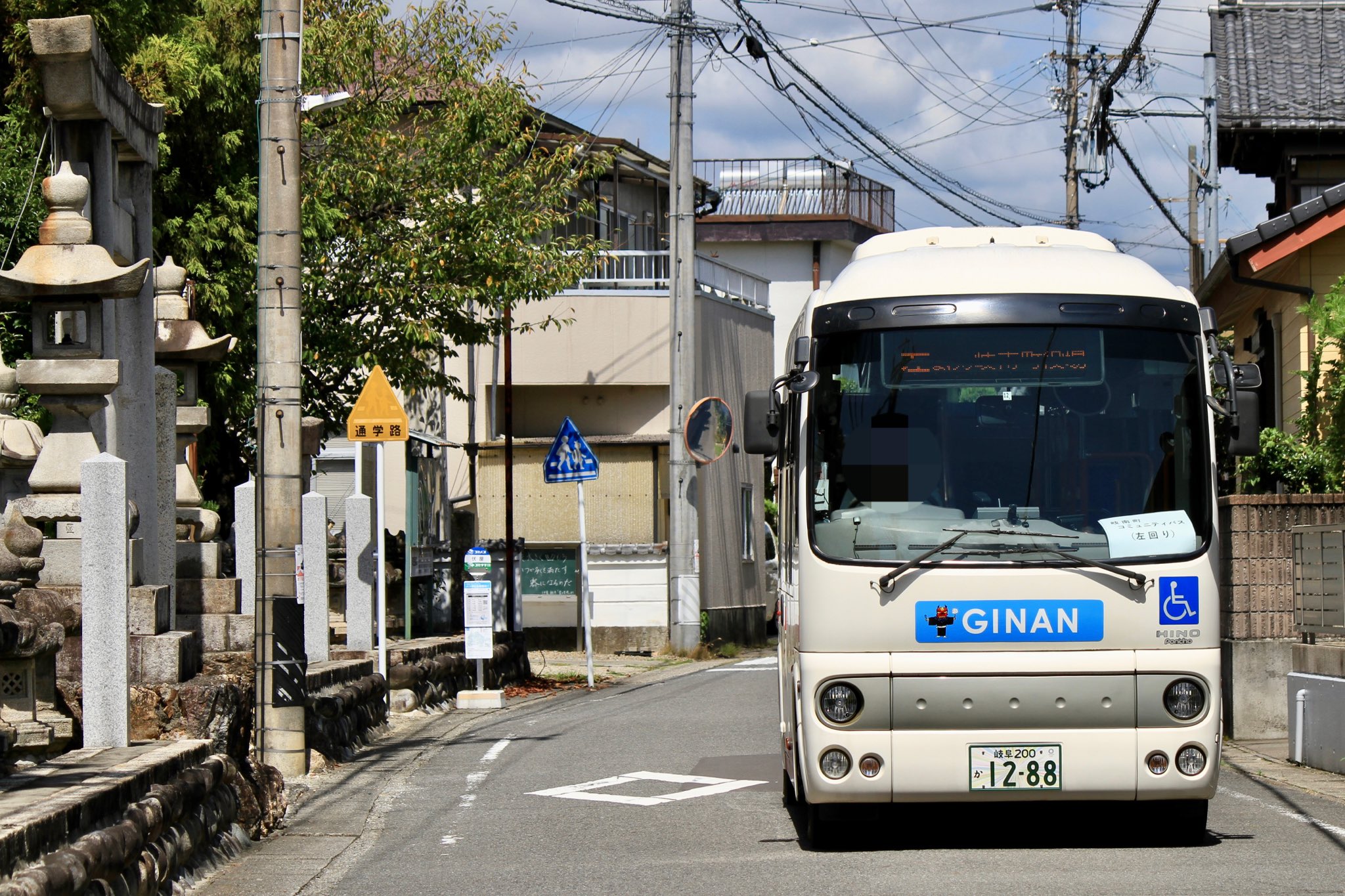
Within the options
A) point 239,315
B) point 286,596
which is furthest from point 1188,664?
point 239,315

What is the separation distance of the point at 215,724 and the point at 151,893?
8.39ft

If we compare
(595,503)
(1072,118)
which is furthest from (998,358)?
(1072,118)

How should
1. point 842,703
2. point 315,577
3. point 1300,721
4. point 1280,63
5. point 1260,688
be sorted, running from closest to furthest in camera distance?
point 842,703
point 1300,721
point 1260,688
point 315,577
point 1280,63

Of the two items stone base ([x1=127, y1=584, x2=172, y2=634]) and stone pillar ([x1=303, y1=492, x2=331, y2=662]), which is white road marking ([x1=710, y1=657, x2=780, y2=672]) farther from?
stone base ([x1=127, y1=584, x2=172, y2=634])

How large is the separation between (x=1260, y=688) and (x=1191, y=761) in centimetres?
607

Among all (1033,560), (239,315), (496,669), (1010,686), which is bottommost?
(496,669)

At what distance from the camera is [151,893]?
285 inches

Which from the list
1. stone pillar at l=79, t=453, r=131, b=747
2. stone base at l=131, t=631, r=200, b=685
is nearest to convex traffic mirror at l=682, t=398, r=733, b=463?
stone base at l=131, t=631, r=200, b=685

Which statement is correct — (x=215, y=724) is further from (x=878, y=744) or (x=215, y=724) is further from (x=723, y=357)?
(x=723, y=357)

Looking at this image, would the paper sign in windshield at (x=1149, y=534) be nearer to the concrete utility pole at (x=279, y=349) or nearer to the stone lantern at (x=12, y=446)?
the concrete utility pole at (x=279, y=349)

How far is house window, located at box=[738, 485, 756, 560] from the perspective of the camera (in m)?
31.8

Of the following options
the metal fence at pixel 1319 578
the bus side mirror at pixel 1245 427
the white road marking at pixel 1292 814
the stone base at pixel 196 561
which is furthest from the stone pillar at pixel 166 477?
the metal fence at pixel 1319 578

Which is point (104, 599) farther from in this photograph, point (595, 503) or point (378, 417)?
point (595, 503)

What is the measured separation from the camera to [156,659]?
32.2 ft
